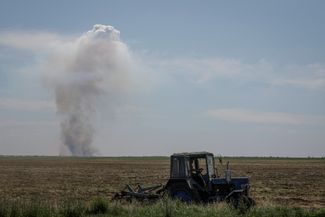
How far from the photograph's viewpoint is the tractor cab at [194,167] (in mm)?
22953

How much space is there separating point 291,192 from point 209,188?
1269cm

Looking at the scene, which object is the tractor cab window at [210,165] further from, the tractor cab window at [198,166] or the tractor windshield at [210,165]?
the tractor cab window at [198,166]

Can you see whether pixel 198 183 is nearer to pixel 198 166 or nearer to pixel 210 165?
pixel 198 166

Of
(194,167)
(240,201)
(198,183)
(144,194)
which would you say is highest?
(194,167)

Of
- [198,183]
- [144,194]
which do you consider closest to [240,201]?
[198,183]

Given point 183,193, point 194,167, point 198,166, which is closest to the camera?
point 183,193

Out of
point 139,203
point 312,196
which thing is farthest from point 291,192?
point 139,203

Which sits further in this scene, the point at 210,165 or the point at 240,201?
the point at 210,165

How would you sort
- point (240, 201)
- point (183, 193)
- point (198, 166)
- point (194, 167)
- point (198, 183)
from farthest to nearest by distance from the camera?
point (198, 166)
point (194, 167)
point (198, 183)
point (183, 193)
point (240, 201)

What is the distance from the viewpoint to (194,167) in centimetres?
2347

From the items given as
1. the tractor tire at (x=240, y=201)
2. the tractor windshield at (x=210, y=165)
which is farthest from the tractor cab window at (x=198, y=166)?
the tractor tire at (x=240, y=201)

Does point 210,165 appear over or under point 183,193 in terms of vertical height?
over

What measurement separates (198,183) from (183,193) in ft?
2.77

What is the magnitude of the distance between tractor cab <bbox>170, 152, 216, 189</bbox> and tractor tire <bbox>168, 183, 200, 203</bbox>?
384mm
